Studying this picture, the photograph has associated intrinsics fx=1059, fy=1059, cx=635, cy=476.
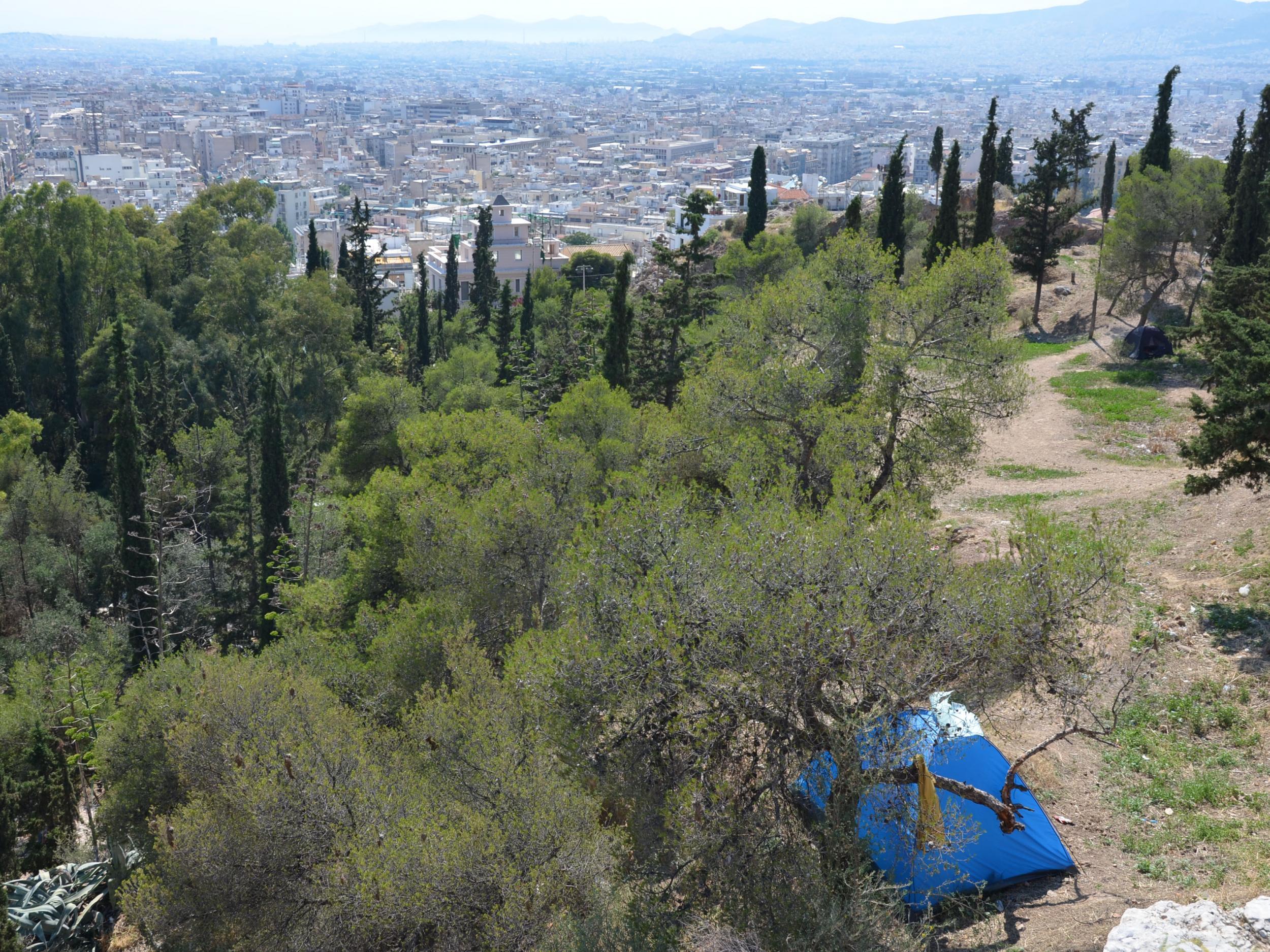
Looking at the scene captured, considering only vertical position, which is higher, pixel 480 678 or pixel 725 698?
pixel 725 698

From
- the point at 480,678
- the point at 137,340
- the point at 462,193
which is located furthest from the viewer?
the point at 462,193

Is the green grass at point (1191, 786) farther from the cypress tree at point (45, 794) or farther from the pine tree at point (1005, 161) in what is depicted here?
the pine tree at point (1005, 161)

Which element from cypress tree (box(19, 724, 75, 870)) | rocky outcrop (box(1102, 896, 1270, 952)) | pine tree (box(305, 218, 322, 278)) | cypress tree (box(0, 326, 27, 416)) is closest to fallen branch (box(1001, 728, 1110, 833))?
rocky outcrop (box(1102, 896, 1270, 952))

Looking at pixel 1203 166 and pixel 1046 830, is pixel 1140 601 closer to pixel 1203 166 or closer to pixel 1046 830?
pixel 1046 830

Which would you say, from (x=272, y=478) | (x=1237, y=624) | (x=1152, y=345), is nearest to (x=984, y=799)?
(x=1237, y=624)

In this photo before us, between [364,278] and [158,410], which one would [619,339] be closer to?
[158,410]

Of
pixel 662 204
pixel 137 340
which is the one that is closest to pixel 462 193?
pixel 662 204

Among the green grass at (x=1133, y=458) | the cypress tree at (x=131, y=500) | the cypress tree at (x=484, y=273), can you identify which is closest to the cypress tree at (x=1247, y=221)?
the green grass at (x=1133, y=458)
